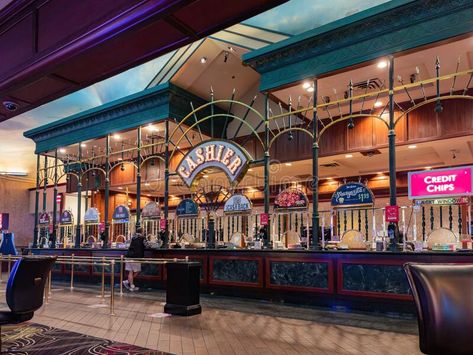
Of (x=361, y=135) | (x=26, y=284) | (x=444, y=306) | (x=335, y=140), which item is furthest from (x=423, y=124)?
(x=26, y=284)

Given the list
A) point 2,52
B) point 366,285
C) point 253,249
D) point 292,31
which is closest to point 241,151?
point 253,249

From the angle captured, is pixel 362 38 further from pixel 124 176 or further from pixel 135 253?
pixel 124 176

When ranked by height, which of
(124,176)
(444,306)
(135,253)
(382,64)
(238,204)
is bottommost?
(135,253)

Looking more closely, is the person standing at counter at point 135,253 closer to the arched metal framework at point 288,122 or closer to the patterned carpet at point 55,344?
the arched metal framework at point 288,122

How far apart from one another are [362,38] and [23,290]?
5.93 metres

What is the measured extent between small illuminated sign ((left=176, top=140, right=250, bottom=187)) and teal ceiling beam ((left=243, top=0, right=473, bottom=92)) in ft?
4.37

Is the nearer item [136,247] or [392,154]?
[392,154]

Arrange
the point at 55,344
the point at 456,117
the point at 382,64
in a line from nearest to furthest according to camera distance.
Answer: the point at 55,344, the point at 382,64, the point at 456,117

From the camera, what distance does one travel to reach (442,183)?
6121 mm

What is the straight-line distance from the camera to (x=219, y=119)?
39.4 feet

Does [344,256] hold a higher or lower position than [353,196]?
lower

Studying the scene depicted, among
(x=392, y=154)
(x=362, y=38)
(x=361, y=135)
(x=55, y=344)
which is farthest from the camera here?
(x=361, y=135)


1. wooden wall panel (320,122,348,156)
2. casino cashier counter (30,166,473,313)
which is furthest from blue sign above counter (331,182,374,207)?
wooden wall panel (320,122,348,156)

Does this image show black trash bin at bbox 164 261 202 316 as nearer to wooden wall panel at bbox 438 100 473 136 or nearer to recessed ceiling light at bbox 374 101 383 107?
recessed ceiling light at bbox 374 101 383 107
